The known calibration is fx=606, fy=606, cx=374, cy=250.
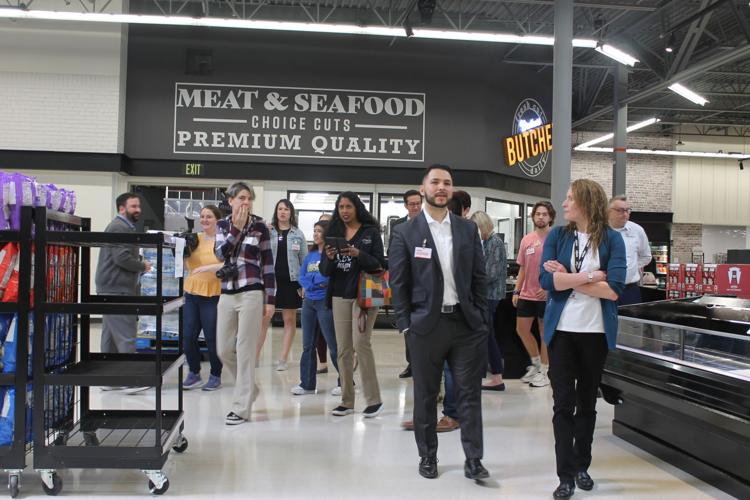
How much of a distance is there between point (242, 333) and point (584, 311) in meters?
2.11

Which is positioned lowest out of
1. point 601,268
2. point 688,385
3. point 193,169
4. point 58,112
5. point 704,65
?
point 688,385

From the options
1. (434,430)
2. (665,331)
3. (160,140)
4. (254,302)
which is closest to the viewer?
(434,430)

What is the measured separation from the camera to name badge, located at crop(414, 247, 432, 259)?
294 cm

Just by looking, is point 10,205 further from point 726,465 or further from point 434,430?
point 726,465

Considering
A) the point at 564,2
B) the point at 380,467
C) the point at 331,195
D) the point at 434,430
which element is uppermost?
the point at 564,2

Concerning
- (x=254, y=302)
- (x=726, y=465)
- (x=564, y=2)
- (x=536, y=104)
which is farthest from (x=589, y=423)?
(x=536, y=104)

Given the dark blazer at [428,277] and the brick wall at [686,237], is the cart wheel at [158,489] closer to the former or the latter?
the dark blazer at [428,277]

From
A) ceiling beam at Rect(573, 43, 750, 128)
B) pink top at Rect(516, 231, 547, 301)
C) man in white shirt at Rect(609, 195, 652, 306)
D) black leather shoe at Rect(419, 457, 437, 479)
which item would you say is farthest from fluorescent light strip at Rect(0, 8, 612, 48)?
black leather shoe at Rect(419, 457, 437, 479)

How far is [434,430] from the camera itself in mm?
3033

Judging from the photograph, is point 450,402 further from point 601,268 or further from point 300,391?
point 601,268

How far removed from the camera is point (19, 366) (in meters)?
2.58

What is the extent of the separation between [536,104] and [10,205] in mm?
11465

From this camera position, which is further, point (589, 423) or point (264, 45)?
point (264, 45)

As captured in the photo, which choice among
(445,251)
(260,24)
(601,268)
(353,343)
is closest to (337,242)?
(353,343)
